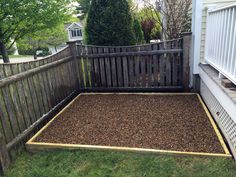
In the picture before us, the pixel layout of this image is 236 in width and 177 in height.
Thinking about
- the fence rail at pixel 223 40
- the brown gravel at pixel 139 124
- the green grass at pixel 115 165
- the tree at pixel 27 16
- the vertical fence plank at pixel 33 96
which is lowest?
the green grass at pixel 115 165

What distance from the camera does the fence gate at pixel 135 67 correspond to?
178 inches

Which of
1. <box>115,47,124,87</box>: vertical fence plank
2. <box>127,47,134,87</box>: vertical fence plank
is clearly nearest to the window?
<box>115,47,124,87</box>: vertical fence plank

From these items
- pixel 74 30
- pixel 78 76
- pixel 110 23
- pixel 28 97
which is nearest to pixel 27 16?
pixel 78 76

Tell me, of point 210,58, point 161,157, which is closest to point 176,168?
point 161,157

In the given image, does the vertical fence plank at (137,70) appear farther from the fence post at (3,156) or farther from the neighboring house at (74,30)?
the neighboring house at (74,30)

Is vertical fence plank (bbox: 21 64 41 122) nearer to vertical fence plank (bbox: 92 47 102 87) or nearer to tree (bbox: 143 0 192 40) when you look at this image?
vertical fence plank (bbox: 92 47 102 87)

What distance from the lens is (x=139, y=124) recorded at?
11.1ft

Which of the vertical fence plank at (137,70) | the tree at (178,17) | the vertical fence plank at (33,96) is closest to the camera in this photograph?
the vertical fence plank at (33,96)

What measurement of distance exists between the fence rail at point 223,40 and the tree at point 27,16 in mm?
7096

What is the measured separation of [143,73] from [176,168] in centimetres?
274

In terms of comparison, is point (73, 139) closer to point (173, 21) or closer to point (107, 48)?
point (107, 48)

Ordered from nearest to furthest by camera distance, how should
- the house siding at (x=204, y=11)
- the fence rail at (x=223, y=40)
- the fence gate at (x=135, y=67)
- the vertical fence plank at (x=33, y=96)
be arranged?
1. the fence rail at (x=223, y=40)
2. the vertical fence plank at (x=33, y=96)
3. the house siding at (x=204, y=11)
4. the fence gate at (x=135, y=67)

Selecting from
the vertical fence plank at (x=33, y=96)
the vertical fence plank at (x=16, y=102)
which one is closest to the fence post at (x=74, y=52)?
the vertical fence plank at (x=33, y=96)

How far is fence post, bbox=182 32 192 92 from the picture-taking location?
14.1 feet
